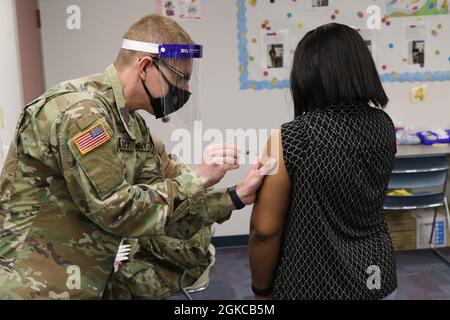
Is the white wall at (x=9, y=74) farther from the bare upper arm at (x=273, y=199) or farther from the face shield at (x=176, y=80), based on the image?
the bare upper arm at (x=273, y=199)

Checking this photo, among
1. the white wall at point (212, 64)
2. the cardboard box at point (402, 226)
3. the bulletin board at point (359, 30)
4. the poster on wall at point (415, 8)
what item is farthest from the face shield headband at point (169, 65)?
the poster on wall at point (415, 8)

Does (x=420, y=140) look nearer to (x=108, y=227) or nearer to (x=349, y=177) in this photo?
(x=349, y=177)

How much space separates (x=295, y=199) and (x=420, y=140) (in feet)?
8.68

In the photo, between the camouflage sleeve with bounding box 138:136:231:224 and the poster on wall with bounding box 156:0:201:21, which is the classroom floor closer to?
the camouflage sleeve with bounding box 138:136:231:224

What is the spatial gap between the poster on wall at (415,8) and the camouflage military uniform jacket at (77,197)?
2.88 meters

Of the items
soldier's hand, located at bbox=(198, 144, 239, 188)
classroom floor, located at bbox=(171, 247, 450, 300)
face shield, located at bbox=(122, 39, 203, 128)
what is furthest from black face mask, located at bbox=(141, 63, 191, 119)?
classroom floor, located at bbox=(171, 247, 450, 300)

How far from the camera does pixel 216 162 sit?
124 cm

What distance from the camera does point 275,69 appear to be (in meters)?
3.53

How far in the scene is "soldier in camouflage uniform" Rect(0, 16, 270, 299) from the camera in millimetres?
→ 1054

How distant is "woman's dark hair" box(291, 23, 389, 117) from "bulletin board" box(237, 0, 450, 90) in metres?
2.33

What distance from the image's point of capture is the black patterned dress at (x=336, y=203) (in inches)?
45.4

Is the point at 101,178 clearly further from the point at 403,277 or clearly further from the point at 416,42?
the point at 416,42

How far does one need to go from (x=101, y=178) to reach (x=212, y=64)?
2577mm

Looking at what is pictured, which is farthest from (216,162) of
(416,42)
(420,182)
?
(416,42)
